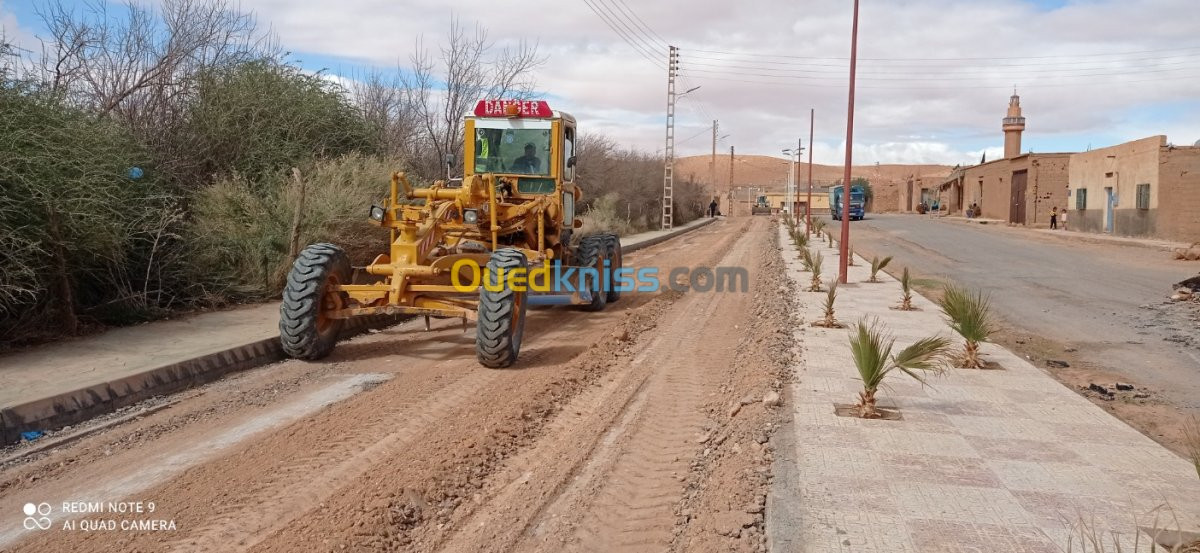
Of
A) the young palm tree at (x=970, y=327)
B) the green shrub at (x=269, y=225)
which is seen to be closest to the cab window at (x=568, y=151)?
the green shrub at (x=269, y=225)

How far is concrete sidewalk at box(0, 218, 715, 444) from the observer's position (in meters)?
5.85

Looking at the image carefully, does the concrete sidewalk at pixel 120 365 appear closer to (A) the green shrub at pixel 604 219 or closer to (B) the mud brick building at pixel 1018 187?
(A) the green shrub at pixel 604 219

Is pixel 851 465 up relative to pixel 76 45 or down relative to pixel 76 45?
down

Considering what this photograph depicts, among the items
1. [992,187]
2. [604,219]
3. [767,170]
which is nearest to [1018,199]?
[992,187]

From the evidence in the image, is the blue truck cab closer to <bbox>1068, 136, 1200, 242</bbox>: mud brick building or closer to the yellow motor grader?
<bbox>1068, 136, 1200, 242</bbox>: mud brick building

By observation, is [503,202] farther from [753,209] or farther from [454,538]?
[753,209]

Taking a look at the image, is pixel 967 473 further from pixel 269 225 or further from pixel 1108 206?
pixel 1108 206

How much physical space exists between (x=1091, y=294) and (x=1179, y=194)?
61.7ft

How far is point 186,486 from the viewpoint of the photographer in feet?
15.2

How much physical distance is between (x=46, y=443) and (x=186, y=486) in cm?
152

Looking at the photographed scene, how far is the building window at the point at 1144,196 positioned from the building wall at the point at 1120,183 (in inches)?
6.9

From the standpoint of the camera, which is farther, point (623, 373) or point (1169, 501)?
point (623, 373)

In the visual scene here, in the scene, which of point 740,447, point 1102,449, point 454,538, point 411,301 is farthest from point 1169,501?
point 411,301

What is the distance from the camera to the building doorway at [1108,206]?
34500 millimetres
